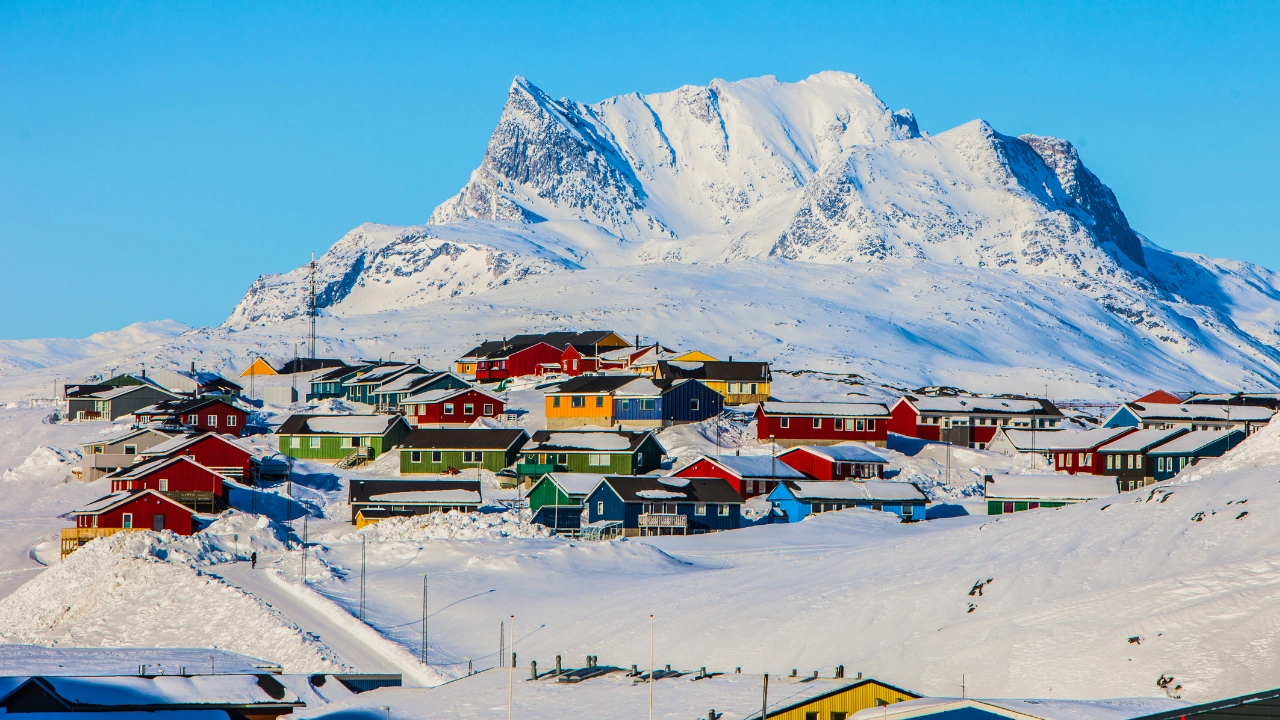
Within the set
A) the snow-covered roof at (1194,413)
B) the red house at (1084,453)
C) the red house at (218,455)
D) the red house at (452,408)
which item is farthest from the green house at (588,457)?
the snow-covered roof at (1194,413)

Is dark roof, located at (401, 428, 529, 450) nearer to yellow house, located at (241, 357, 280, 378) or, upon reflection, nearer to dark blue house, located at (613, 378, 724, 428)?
dark blue house, located at (613, 378, 724, 428)

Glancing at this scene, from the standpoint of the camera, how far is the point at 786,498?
211 ft

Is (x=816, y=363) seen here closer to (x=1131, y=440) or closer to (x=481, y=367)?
(x=481, y=367)

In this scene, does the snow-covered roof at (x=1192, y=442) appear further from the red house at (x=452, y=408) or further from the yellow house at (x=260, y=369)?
the yellow house at (x=260, y=369)

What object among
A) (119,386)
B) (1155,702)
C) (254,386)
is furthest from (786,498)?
(254,386)

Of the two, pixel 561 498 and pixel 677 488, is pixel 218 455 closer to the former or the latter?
pixel 561 498

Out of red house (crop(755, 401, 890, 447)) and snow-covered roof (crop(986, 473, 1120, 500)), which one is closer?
snow-covered roof (crop(986, 473, 1120, 500))

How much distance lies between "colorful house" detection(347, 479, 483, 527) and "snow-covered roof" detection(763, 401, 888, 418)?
21.5 meters

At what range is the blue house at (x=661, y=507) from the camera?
196ft

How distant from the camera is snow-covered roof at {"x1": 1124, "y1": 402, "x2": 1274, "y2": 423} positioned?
84938 mm

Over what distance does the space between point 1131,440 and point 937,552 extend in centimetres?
2957

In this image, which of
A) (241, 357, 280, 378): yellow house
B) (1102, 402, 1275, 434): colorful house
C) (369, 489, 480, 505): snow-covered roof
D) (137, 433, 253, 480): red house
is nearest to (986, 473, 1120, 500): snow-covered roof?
(1102, 402, 1275, 434): colorful house

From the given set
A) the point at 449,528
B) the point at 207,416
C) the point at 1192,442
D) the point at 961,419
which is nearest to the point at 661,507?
the point at 449,528

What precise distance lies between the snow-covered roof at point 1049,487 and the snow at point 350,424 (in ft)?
95.1
